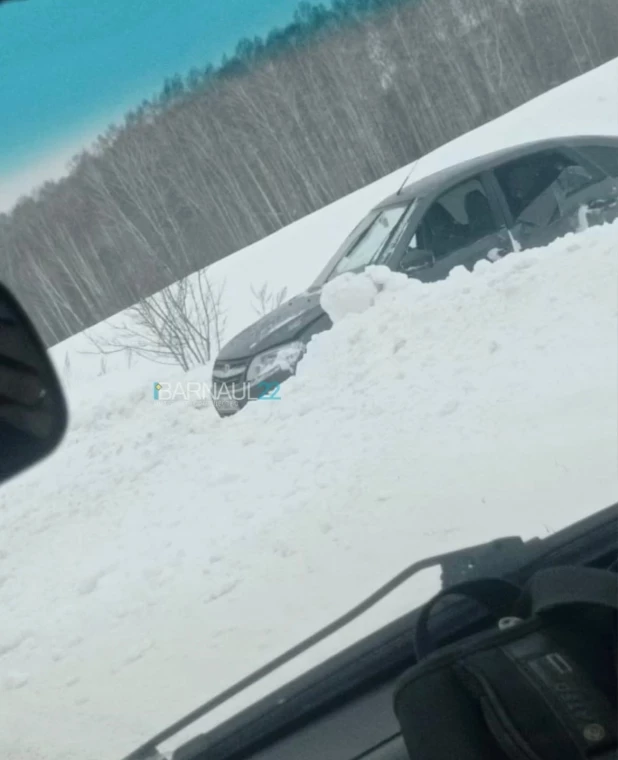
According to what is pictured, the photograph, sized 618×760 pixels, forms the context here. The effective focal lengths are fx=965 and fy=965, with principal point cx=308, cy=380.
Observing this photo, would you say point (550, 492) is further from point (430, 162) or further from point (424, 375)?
point (430, 162)

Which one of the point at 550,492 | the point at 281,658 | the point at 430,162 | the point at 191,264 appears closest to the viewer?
the point at 281,658

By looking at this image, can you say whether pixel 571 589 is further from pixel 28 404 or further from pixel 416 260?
pixel 416 260

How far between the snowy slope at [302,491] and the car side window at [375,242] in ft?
0.37

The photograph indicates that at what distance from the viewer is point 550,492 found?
395 centimetres

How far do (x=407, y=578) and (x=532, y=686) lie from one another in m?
0.62

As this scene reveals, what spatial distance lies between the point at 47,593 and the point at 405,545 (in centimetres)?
214

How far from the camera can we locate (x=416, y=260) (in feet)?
18.1

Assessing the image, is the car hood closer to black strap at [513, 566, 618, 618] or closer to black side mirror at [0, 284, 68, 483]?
black side mirror at [0, 284, 68, 483]

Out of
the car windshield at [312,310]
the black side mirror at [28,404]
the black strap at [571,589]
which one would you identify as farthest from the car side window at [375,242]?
the black strap at [571,589]

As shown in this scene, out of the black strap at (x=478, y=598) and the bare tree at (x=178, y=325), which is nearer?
the black strap at (x=478, y=598)

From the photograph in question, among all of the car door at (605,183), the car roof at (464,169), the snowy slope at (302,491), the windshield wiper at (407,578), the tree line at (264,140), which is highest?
the tree line at (264,140)

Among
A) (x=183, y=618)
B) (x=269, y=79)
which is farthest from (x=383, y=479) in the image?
(x=269, y=79)

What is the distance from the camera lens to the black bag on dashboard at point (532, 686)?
71.7 inches

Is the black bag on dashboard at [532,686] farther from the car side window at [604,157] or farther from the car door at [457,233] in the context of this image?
the car side window at [604,157]
